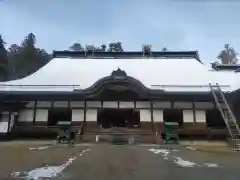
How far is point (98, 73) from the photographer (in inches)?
950

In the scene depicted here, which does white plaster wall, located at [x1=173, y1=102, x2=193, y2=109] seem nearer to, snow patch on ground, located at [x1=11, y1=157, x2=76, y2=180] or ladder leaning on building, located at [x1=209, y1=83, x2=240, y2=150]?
ladder leaning on building, located at [x1=209, y1=83, x2=240, y2=150]

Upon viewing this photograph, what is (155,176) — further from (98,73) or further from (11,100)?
→ (98,73)

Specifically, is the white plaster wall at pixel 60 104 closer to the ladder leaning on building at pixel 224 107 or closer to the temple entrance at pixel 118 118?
the temple entrance at pixel 118 118

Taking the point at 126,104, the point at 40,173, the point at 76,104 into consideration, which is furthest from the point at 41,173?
the point at 126,104

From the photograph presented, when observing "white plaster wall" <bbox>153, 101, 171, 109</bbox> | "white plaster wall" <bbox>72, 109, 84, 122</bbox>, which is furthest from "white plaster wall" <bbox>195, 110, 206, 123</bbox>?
"white plaster wall" <bbox>72, 109, 84, 122</bbox>

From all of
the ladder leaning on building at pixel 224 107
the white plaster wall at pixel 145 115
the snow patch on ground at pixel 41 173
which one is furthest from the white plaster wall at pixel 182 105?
the snow patch on ground at pixel 41 173

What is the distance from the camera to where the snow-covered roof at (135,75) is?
21.3 metres

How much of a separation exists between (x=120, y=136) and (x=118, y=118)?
381 centimetres

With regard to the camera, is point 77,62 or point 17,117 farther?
point 77,62

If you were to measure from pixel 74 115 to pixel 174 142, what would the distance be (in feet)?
22.5

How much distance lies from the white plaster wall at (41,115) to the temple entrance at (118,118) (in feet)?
11.6

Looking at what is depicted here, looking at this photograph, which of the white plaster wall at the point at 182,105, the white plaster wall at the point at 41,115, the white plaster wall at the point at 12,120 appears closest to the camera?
the white plaster wall at the point at 12,120

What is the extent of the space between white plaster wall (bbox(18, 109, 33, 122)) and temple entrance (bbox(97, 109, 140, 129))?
14.8ft

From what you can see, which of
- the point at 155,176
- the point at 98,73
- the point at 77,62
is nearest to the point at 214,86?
the point at 98,73
